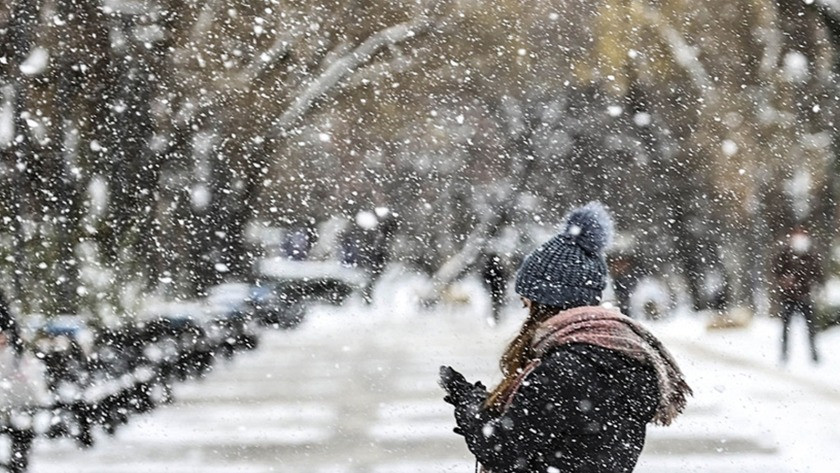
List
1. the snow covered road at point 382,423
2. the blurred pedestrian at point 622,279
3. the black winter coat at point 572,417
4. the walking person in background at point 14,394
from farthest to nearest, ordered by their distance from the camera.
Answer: the blurred pedestrian at point 622,279 < the snow covered road at point 382,423 < the walking person in background at point 14,394 < the black winter coat at point 572,417

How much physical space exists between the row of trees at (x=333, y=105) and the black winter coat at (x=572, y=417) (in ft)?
18.6

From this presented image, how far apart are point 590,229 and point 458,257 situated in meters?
25.5

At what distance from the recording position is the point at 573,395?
7.71ft

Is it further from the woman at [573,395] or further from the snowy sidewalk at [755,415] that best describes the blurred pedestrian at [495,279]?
the woman at [573,395]

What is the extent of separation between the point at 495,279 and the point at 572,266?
73.1 ft

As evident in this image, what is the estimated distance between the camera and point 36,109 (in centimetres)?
1030

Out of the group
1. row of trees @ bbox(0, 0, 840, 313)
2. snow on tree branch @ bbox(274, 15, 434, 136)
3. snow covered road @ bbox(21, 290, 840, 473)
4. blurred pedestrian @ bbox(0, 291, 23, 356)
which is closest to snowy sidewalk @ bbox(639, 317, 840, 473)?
snow covered road @ bbox(21, 290, 840, 473)

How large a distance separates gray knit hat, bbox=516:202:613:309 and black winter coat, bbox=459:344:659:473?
7.7 inches

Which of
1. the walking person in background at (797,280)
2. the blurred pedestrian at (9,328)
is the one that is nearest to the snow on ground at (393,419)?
the walking person in background at (797,280)

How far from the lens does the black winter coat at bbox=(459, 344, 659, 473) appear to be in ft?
7.72

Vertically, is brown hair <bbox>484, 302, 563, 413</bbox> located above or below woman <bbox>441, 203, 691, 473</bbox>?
above

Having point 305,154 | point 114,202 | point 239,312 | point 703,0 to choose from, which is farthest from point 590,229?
point 239,312

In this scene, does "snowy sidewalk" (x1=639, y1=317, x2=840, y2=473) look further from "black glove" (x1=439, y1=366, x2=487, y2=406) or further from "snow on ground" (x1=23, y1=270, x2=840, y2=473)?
"black glove" (x1=439, y1=366, x2=487, y2=406)

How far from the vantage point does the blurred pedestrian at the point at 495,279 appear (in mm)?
23359
